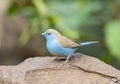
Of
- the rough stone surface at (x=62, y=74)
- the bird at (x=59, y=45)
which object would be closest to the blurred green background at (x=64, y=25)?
the bird at (x=59, y=45)

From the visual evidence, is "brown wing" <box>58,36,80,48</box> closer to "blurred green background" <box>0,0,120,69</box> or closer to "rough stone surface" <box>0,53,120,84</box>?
"rough stone surface" <box>0,53,120,84</box>

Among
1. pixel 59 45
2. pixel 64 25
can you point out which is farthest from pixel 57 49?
pixel 64 25

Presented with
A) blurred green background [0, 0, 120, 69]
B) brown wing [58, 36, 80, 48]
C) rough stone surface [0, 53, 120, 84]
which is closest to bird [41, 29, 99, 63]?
brown wing [58, 36, 80, 48]

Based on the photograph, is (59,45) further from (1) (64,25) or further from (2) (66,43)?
(1) (64,25)

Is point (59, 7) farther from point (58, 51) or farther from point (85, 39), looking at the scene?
point (58, 51)

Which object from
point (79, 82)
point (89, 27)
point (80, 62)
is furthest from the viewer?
point (89, 27)

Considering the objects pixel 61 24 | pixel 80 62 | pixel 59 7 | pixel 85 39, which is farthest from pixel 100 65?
pixel 59 7

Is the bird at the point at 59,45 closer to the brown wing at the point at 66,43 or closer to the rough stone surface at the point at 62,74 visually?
the brown wing at the point at 66,43
